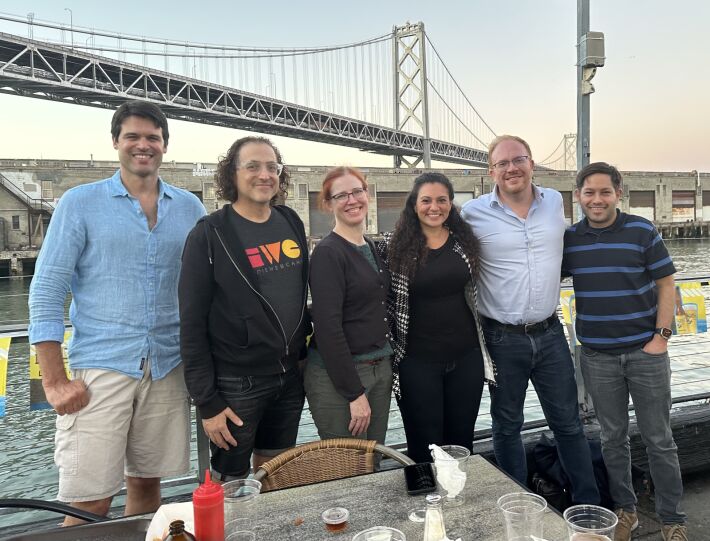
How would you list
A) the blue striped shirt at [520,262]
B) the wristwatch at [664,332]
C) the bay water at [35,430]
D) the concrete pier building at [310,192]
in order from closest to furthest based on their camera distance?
the wristwatch at [664,332]
the blue striped shirt at [520,262]
the bay water at [35,430]
the concrete pier building at [310,192]

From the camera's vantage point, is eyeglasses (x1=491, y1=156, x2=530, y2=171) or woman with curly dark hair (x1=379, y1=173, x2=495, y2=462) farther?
eyeglasses (x1=491, y1=156, x2=530, y2=171)

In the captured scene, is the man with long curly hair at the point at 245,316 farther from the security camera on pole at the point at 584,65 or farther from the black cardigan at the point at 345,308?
the security camera on pole at the point at 584,65

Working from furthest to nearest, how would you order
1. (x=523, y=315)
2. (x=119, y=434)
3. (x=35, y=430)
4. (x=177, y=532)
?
(x=35, y=430) < (x=523, y=315) < (x=119, y=434) < (x=177, y=532)

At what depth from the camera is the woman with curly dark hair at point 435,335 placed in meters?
1.86

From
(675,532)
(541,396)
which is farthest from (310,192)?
(675,532)

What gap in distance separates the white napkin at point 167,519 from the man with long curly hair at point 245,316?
57cm

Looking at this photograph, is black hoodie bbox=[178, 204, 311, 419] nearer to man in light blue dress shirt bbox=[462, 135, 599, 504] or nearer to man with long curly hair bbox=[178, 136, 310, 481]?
man with long curly hair bbox=[178, 136, 310, 481]

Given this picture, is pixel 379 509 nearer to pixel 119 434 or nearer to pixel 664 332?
pixel 119 434

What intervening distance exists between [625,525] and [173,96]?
111ft

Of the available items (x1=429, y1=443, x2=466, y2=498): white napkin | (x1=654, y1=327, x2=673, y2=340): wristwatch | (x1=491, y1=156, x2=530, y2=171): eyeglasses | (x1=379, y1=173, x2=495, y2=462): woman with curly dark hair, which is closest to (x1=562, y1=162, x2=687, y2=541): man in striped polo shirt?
(x1=654, y1=327, x2=673, y2=340): wristwatch

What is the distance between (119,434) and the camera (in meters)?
1.60

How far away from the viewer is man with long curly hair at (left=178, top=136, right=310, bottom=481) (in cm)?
159

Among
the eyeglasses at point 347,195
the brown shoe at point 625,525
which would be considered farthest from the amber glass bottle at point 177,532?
the brown shoe at point 625,525

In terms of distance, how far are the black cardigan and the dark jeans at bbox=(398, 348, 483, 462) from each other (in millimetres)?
187
